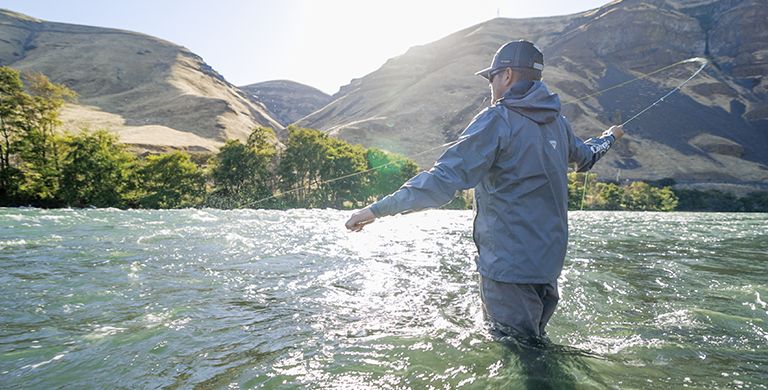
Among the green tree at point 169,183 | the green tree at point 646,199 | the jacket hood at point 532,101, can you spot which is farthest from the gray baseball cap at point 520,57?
the green tree at point 646,199

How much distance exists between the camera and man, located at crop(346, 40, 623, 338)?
144 inches

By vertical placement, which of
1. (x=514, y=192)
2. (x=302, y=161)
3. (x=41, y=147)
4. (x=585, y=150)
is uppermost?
(x=41, y=147)

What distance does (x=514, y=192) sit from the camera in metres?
3.75

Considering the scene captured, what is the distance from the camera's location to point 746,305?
678 cm

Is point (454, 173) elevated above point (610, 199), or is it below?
above

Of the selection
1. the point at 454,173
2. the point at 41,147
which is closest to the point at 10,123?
the point at 41,147

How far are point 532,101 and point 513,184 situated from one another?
2.58 ft

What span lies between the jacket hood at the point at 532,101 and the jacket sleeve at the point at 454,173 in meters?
0.24

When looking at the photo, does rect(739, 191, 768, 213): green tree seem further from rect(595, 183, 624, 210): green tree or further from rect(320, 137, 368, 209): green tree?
rect(320, 137, 368, 209): green tree

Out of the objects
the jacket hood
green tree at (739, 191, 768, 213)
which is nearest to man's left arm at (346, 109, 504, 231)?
the jacket hood

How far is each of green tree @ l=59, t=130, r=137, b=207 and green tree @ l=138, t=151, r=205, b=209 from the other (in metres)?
2.47

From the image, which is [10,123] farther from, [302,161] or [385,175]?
[385,175]

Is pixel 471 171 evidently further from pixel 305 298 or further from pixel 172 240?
pixel 172 240

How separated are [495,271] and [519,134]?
1.28 meters
